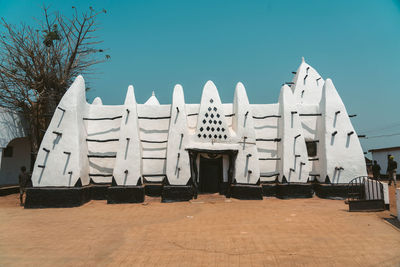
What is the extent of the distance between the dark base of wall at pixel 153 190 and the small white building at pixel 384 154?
1695 cm

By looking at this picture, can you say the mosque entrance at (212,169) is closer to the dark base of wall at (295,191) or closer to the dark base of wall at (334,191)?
the dark base of wall at (295,191)

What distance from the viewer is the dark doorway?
12000mm

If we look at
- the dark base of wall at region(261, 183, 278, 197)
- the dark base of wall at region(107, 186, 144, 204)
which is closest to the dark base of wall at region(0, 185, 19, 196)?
the dark base of wall at region(107, 186, 144, 204)

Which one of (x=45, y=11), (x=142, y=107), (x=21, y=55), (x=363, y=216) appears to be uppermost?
(x=45, y=11)

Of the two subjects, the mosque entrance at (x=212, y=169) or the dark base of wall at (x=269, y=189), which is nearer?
the mosque entrance at (x=212, y=169)

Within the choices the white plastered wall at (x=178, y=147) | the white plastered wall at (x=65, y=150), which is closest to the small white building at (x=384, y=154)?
the white plastered wall at (x=178, y=147)

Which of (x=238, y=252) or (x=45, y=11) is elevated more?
(x=45, y=11)

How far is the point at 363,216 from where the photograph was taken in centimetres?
Result: 723

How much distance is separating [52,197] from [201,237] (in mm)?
7263

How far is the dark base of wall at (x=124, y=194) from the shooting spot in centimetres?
1036

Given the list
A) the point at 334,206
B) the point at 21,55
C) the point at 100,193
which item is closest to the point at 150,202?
the point at 100,193

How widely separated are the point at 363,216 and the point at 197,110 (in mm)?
8196

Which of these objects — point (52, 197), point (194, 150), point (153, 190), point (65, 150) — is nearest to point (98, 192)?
point (52, 197)

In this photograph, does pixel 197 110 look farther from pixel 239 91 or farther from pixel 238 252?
pixel 238 252
